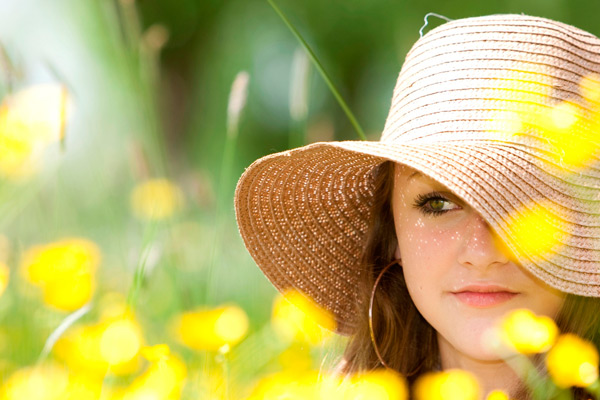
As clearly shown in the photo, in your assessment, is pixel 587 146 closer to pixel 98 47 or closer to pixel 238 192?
pixel 238 192

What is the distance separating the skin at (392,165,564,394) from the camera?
1.58m

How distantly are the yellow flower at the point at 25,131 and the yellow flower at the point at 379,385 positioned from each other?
29.7 inches

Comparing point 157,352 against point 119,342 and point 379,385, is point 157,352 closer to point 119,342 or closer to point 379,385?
point 119,342

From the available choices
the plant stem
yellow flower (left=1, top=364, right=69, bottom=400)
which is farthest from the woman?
yellow flower (left=1, top=364, right=69, bottom=400)

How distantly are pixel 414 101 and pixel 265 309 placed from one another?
0.78m

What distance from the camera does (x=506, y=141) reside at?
4.96 feet

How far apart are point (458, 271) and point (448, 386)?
0.20m

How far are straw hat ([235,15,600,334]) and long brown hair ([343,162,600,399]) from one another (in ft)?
0.53

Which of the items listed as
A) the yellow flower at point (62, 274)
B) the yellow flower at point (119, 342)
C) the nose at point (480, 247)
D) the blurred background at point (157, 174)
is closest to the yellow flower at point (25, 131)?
the blurred background at point (157, 174)

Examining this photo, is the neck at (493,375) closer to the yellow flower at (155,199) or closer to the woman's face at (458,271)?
the woman's face at (458,271)

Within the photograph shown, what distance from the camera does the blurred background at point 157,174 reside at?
145cm

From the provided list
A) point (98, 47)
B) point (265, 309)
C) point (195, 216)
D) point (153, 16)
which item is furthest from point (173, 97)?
point (265, 309)

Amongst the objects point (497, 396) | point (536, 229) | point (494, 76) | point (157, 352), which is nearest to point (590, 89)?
point (494, 76)

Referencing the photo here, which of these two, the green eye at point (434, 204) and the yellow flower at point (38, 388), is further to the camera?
the green eye at point (434, 204)
